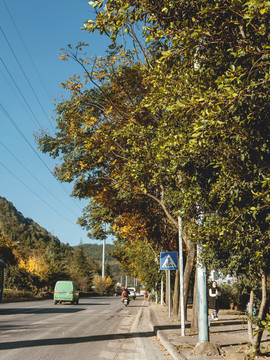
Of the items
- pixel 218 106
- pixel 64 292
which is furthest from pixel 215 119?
pixel 64 292

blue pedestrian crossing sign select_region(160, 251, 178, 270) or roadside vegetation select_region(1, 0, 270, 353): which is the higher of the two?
roadside vegetation select_region(1, 0, 270, 353)

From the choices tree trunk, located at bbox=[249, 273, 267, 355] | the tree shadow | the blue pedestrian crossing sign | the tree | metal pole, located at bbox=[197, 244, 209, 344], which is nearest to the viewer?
the tree

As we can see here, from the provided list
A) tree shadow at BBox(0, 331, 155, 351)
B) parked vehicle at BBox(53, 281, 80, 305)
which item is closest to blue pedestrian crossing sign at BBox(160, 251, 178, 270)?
tree shadow at BBox(0, 331, 155, 351)

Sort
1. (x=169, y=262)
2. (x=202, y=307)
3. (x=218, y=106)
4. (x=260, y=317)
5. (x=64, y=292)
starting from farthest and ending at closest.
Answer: (x=64, y=292)
(x=169, y=262)
(x=202, y=307)
(x=260, y=317)
(x=218, y=106)

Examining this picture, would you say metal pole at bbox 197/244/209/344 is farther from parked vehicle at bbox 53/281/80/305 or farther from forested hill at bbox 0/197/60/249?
forested hill at bbox 0/197/60/249

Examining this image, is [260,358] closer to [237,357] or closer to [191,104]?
[237,357]

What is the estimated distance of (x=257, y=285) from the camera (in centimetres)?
828

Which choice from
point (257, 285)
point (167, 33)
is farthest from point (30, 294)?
point (167, 33)

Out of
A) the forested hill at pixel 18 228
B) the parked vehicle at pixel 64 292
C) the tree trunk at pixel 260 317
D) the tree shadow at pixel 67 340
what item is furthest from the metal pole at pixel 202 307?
the forested hill at pixel 18 228

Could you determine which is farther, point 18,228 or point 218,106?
point 18,228

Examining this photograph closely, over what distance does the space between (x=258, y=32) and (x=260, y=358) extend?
565 centimetres

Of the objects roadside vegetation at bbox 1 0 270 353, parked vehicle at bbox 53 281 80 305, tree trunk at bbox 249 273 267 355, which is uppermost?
roadside vegetation at bbox 1 0 270 353

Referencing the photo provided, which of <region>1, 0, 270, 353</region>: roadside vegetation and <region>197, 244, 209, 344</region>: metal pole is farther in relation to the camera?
<region>197, 244, 209, 344</region>: metal pole

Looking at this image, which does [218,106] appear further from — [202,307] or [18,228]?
[18,228]
